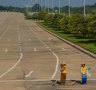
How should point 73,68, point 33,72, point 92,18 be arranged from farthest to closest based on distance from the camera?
point 92,18, point 73,68, point 33,72

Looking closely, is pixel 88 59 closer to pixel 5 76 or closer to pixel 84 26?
pixel 5 76

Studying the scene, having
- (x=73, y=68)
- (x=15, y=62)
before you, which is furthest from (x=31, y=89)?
(x=15, y=62)

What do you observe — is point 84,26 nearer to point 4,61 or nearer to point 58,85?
point 4,61

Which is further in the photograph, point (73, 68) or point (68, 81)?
point (73, 68)

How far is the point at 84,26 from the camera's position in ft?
178

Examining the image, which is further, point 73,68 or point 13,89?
point 73,68

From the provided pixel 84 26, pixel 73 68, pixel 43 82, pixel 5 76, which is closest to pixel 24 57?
pixel 73 68

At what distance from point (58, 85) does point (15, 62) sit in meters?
10.7

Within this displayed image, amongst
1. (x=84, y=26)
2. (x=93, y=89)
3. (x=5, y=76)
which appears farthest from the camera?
(x=84, y=26)

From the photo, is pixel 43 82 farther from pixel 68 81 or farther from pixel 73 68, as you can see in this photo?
pixel 73 68

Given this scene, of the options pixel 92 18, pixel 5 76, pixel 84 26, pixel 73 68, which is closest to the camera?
pixel 5 76

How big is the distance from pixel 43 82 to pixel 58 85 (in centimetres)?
117

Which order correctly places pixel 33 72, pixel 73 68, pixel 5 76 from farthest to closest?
pixel 73 68 < pixel 33 72 < pixel 5 76

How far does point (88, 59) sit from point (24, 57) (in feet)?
15.6
